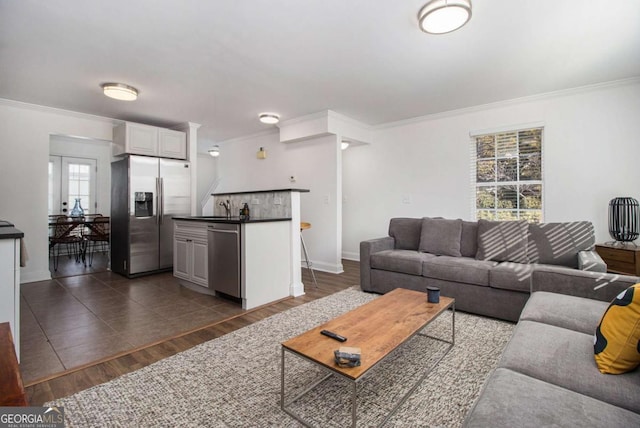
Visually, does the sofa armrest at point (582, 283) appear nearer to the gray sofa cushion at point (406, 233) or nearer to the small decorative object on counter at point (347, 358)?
the gray sofa cushion at point (406, 233)

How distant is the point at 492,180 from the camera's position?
446 cm

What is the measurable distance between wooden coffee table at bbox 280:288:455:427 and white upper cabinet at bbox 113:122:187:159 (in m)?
4.47

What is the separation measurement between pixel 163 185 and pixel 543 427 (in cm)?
537

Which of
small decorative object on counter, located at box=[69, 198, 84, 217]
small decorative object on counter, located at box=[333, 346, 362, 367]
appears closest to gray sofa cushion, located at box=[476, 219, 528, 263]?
small decorative object on counter, located at box=[333, 346, 362, 367]

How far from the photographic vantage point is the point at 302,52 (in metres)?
2.85

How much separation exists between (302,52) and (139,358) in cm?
291

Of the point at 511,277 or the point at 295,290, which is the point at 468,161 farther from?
the point at 295,290

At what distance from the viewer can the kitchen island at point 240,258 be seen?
3.14m

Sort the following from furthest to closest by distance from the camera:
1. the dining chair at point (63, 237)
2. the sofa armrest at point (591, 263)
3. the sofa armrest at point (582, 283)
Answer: the dining chair at point (63, 237) < the sofa armrest at point (591, 263) < the sofa armrest at point (582, 283)

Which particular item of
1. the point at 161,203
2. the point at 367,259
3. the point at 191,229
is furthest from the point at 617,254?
the point at 161,203

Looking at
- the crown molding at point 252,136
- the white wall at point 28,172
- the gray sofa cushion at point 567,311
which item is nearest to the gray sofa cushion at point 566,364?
the gray sofa cushion at point 567,311

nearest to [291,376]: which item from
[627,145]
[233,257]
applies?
[233,257]

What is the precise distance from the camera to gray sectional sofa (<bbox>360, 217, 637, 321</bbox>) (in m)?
2.41

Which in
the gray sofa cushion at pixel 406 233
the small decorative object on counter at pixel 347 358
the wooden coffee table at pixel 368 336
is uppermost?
the gray sofa cushion at pixel 406 233
